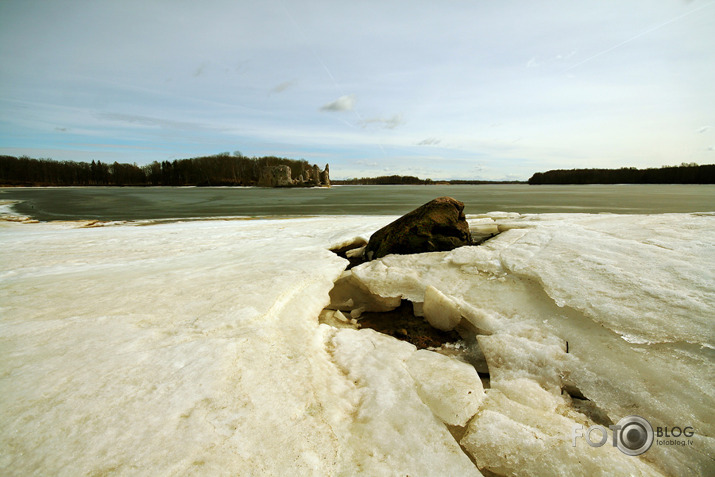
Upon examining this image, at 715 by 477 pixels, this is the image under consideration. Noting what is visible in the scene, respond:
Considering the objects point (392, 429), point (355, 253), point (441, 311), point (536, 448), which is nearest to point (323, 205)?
point (355, 253)

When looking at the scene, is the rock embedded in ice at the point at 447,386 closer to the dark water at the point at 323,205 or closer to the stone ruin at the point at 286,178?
the dark water at the point at 323,205

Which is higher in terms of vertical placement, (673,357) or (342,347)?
(673,357)

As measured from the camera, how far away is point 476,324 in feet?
9.96

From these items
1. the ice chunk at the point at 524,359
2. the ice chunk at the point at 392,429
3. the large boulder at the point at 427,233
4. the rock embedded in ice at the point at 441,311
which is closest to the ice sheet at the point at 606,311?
the ice chunk at the point at 524,359

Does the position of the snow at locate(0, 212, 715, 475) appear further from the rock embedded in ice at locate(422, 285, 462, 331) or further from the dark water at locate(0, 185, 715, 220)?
the dark water at locate(0, 185, 715, 220)

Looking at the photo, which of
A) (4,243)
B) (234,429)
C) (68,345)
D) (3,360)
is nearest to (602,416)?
(234,429)

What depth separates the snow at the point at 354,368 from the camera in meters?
1.54

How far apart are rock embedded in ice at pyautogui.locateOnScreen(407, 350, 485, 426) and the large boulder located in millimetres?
3102

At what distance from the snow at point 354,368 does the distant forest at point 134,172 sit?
10051cm

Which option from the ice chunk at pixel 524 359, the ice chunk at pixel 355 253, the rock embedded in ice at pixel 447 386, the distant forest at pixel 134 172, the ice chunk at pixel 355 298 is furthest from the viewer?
the distant forest at pixel 134 172

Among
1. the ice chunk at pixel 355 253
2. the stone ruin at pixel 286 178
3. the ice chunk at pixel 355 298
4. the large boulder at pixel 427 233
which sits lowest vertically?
the ice chunk at pixel 355 298

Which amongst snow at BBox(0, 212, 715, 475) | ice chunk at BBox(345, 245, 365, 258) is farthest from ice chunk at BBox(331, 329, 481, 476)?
ice chunk at BBox(345, 245, 365, 258)

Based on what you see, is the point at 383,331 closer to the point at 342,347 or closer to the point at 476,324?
the point at 342,347

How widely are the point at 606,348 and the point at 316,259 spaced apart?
3.94 metres
